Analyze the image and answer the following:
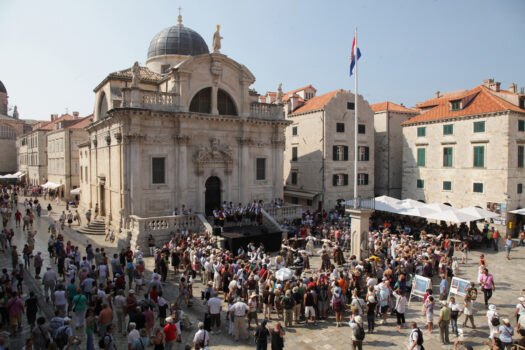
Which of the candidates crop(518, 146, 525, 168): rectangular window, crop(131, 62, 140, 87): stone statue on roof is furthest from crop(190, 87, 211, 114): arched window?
crop(518, 146, 525, 168): rectangular window

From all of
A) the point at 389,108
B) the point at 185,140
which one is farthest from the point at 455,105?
the point at 185,140

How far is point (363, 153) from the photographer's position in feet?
123

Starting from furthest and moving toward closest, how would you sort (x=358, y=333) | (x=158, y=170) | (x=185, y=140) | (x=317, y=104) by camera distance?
(x=317, y=104), (x=185, y=140), (x=158, y=170), (x=358, y=333)

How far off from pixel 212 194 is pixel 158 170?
4358mm

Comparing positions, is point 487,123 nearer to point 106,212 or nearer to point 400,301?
point 400,301

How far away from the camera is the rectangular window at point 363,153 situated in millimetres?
37031

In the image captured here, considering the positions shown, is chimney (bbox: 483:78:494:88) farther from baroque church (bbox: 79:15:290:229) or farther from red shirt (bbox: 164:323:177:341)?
red shirt (bbox: 164:323:177:341)

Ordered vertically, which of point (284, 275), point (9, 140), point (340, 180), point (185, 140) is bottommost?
point (284, 275)

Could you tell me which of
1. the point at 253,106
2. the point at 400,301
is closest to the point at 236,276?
the point at 400,301

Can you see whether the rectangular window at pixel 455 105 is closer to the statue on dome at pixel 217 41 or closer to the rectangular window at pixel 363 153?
the rectangular window at pixel 363 153

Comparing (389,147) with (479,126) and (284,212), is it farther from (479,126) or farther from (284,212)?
(284,212)

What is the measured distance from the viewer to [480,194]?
30234mm

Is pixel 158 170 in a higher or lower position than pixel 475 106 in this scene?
lower

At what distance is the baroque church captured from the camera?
2373cm
